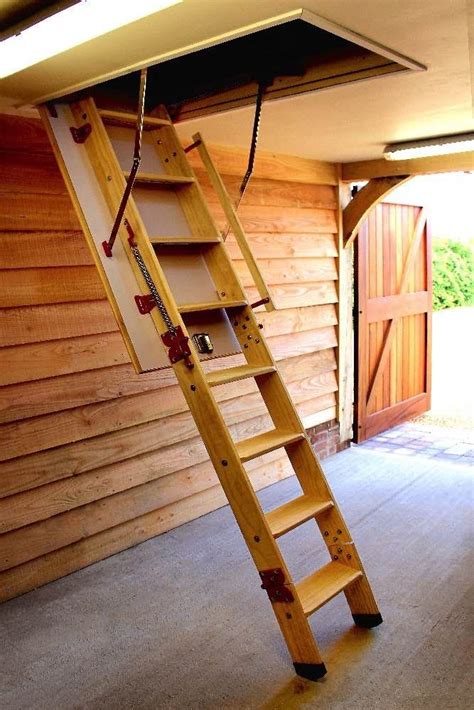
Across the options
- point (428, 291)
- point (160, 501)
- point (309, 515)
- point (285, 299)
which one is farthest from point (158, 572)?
point (428, 291)

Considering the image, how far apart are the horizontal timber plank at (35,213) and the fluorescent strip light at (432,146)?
87.7 inches

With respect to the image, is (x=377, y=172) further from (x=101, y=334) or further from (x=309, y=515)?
(x=309, y=515)

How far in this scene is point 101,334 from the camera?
11.9 feet

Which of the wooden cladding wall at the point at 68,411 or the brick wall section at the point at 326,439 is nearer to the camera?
the wooden cladding wall at the point at 68,411

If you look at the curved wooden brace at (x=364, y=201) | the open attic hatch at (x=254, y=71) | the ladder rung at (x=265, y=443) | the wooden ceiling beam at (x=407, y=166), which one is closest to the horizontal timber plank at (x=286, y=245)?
the curved wooden brace at (x=364, y=201)

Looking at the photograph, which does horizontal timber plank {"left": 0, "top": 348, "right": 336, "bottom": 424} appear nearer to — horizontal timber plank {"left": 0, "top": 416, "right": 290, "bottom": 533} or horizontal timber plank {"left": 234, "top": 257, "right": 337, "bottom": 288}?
horizontal timber plank {"left": 0, "top": 416, "right": 290, "bottom": 533}

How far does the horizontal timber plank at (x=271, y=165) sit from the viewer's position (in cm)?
430

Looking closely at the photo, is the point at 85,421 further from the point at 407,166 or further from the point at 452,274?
the point at 452,274

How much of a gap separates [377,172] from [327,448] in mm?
2230

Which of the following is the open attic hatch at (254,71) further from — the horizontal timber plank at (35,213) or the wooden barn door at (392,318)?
the wooden barn door at (392,318)

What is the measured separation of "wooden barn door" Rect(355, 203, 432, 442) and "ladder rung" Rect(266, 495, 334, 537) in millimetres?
3158

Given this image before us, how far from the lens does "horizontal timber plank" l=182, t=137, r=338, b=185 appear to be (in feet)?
14.1

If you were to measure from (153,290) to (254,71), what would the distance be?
3.76 ft

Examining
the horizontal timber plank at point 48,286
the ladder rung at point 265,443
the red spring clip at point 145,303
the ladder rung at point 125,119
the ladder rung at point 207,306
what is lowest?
the ladder rung at point 265,443
